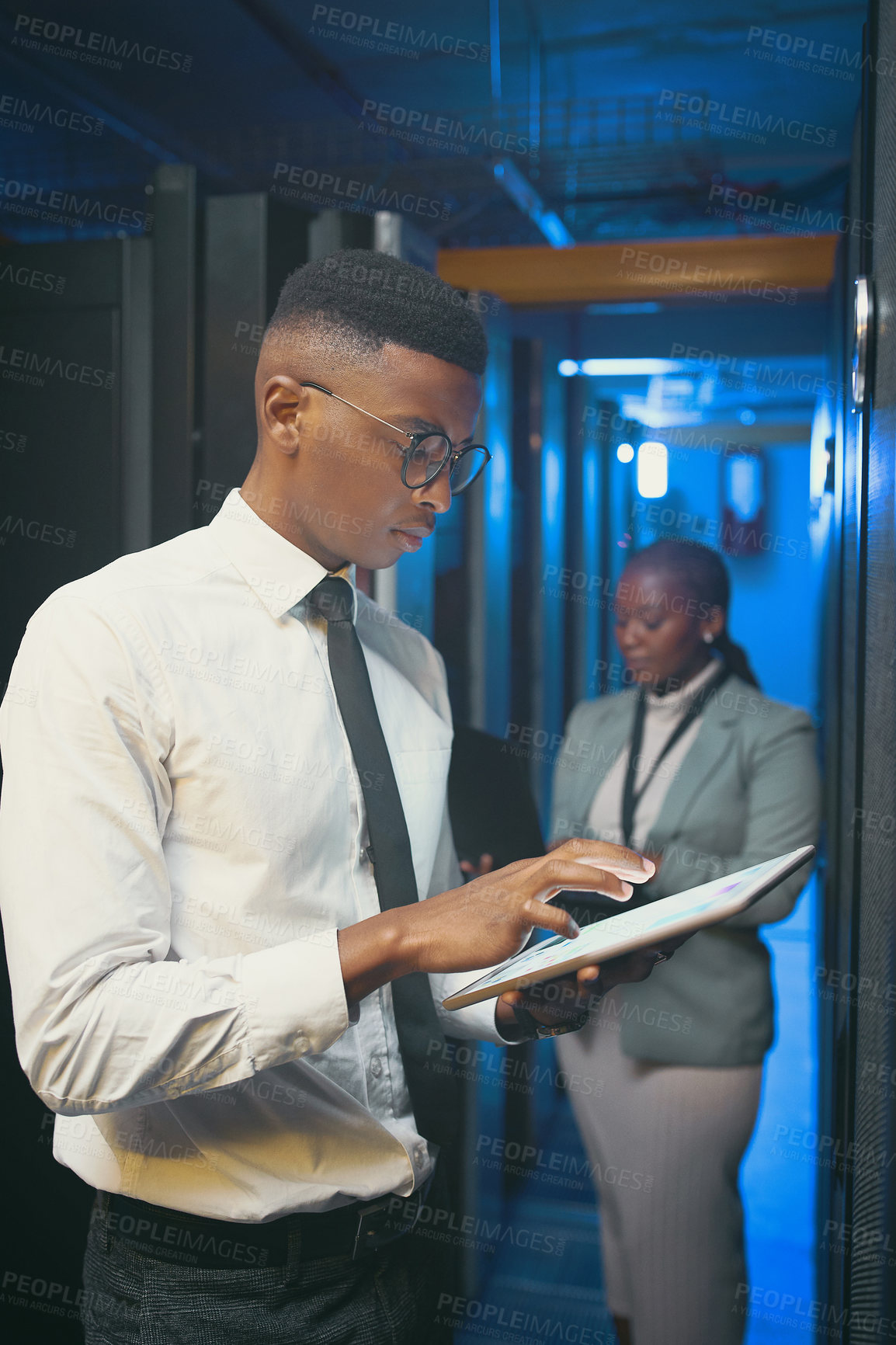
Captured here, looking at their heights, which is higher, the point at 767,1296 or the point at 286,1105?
the point at 286,1105

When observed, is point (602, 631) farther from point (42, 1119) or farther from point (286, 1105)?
point (286, 1105)

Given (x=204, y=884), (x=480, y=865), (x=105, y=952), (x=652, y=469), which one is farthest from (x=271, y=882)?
(x=652, y=469)

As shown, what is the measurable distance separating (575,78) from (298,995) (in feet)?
8.73

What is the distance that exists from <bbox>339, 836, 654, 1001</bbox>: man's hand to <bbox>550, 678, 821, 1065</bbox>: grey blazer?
43.9 inches

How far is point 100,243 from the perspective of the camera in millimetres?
1684

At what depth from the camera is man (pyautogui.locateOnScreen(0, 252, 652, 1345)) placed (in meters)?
0.94

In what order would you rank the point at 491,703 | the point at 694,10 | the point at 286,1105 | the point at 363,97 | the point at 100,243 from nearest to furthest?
1. the point at 286,1105
2. the point at 100,243
3. the point at 694,10
4. the point at 491,703
5. the point at 363,97

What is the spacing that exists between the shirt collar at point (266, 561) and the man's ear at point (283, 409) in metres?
0.09

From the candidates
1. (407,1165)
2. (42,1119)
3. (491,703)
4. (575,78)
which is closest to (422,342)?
(407,1165)

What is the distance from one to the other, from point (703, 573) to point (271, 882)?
1537 millimetres

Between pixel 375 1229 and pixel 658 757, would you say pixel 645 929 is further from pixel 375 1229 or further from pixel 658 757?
pixel 658 757

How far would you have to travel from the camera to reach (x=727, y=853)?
6.79 ft

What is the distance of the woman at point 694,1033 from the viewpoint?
6.47 ft

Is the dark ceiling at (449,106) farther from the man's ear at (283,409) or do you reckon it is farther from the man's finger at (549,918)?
the man's finger at (549,918)
